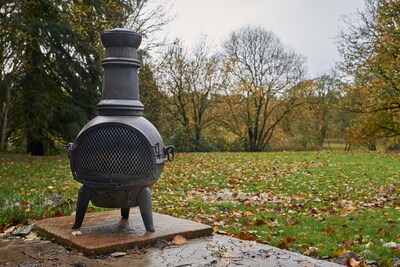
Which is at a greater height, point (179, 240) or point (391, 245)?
point (179, 240)

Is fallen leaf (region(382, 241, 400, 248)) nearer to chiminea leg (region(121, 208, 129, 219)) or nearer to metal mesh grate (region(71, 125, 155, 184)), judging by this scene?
metal mesh grate (region(71, 125, 155, 184))

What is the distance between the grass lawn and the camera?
16.6 ft

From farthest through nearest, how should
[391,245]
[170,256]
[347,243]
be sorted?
[347,243] → [391,245] → [170,256]

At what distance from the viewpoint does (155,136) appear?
432 cm

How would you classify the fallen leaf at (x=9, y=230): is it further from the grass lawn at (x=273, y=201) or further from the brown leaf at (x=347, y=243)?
the brown leaf at (x=347, y=243)

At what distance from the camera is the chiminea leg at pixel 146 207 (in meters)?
4.12

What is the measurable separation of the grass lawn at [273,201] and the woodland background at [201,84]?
17.1ft

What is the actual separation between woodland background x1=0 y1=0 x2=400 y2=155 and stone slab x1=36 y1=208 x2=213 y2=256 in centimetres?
992

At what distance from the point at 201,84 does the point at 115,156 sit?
24254mm

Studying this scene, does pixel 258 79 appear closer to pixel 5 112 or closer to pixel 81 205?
pixel 5 112

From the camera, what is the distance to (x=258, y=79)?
96.3 feet

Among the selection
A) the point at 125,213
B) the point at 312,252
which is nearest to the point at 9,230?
the point at 125,213

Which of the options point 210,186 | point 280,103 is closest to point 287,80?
point 280,103

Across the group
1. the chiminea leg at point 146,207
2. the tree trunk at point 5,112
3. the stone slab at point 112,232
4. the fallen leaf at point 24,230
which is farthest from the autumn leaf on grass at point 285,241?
the tree trunk at point 5,112
